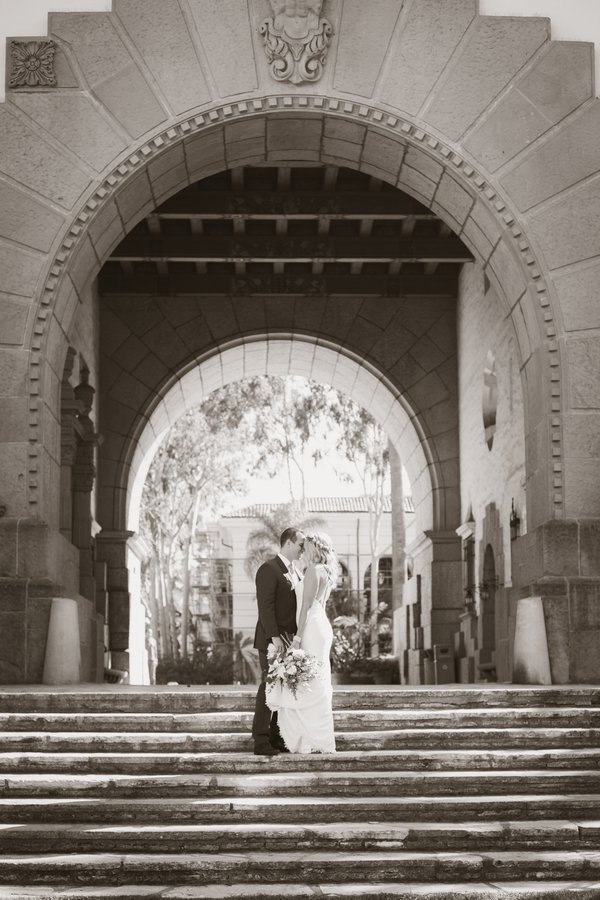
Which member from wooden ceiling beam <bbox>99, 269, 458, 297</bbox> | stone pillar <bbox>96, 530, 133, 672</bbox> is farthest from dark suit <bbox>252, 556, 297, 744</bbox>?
wooden ceiling beam <bbox>99, 269, 458, 297</bbox>

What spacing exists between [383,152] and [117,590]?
366 inches

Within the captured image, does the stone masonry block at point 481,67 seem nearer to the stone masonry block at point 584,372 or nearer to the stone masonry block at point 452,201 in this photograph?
the stone masonry block at point 452,201

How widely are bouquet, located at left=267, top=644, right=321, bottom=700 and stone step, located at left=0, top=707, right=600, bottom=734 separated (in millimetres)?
489

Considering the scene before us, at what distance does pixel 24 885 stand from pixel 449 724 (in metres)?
3.42

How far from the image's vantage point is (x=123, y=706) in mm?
9344

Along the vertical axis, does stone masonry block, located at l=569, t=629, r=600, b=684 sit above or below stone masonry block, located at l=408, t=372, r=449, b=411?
below

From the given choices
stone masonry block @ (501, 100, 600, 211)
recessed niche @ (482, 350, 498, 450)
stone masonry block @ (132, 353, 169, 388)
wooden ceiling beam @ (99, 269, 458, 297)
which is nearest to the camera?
stone masonry block @ (501, 100, 600, 211)

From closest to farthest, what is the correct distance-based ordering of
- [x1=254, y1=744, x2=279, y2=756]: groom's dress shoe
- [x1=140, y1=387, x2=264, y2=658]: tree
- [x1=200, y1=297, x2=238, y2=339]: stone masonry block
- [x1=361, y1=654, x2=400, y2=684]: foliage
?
[x1=254, y1=744, x2=279, y2=756]: groom's dress shoe, [x1=200, y1=297, x2=238, y2=339]: stone masonry block, [x1=361, y1=654, x2=400, y2=684]: foliage, [x1=140, y1=387, x2=264, y2=658]: tree

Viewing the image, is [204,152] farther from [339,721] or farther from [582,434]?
[339,721]

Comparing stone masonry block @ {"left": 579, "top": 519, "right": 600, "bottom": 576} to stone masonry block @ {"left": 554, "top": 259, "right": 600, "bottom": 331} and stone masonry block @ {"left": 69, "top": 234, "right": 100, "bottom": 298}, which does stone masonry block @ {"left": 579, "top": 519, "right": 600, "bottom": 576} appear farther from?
stone masonry block @ {"left": 69, "top": 234, "right": 100, "bottom": 298}

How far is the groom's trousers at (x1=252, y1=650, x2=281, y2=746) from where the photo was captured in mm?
8578

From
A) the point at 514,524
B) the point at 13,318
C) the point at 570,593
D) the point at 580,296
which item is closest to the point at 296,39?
the point at 580,296

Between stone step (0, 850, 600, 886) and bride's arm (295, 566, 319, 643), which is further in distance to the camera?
bride's arm (295, 566, 319, 643)

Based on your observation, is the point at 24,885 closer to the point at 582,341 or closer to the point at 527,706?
the point at 527,706
